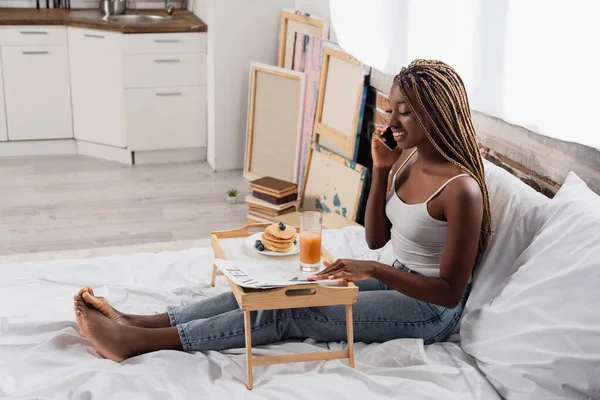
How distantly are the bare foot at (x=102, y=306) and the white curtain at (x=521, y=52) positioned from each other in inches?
50.6

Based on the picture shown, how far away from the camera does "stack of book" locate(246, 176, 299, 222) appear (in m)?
3.77

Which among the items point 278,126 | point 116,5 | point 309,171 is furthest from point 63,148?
point 309,171

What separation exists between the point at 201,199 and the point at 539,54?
250cm

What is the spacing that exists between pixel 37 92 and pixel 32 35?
0.36 meters

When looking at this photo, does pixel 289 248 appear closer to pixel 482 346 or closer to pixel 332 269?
pixel 332 269

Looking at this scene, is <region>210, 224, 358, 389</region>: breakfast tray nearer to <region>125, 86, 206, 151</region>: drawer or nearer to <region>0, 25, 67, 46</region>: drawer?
<region>125, 86, 206, 151</region>: drawer

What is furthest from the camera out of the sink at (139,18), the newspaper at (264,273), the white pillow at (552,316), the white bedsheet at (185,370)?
the sink at (139,18)

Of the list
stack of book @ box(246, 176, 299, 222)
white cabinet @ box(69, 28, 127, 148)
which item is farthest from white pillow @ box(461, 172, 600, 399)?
white cabinet @ box(69, 28, 127, 148)

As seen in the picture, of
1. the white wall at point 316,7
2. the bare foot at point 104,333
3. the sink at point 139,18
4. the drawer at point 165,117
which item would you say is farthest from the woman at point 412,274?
the sink at point 139,18

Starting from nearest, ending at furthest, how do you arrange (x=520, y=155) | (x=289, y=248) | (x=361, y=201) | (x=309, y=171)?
1. (x=289, y=248)
2. (x=520, y=155)
3. (x=361, y=201)
4. (x=309, y=171)

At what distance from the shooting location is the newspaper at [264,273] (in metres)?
1.90

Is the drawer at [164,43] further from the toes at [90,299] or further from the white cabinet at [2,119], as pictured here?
the toes at [90,299]

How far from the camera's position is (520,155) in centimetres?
235

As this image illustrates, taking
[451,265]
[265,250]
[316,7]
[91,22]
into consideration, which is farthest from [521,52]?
[91,22]
